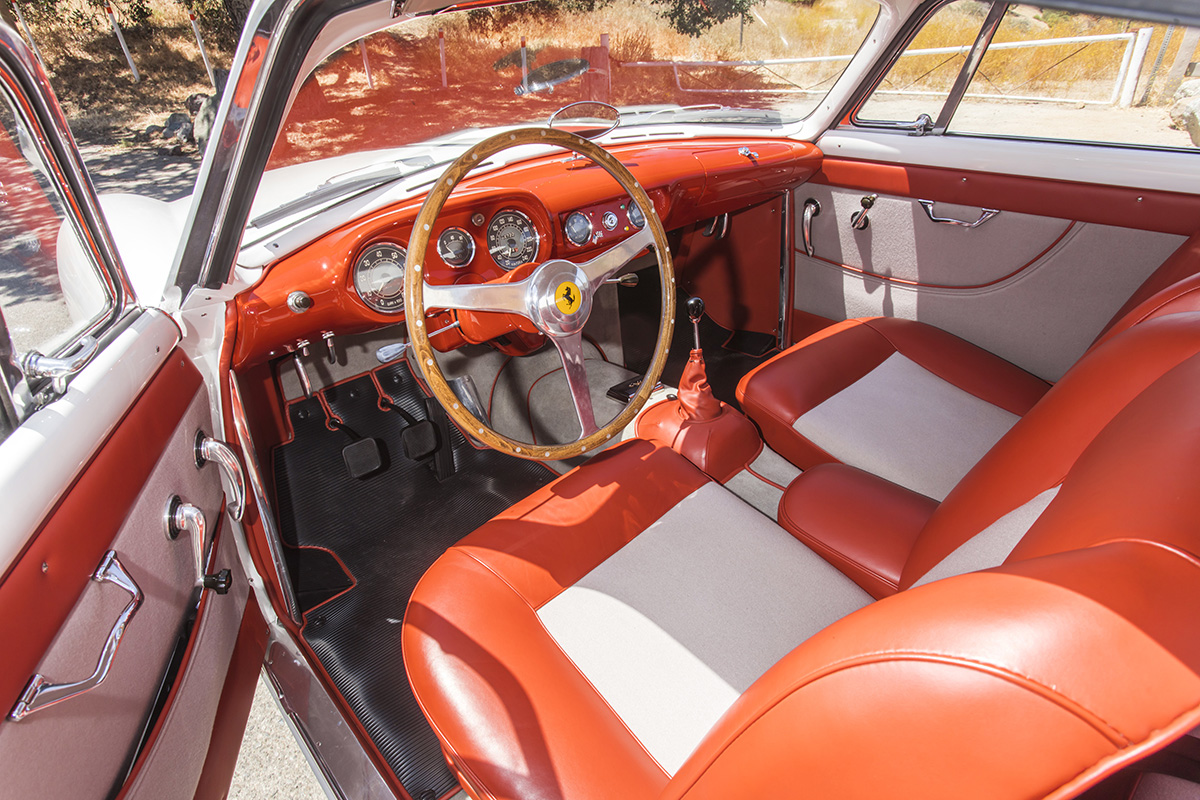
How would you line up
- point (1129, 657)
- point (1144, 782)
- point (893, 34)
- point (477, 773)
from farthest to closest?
point (893, 34) < point (477, 773) < point (1144, 782) < point (1129, 657)

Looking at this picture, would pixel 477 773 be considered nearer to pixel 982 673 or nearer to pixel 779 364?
pixel 982 673

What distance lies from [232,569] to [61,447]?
0.71 meters

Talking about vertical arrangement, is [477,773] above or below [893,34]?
below

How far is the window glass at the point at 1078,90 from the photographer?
1965 millimetres

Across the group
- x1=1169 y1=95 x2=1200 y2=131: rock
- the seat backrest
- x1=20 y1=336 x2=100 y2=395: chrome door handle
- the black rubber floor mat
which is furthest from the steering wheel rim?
x1=1169 y1=95 x2=1200 y2=131: rock

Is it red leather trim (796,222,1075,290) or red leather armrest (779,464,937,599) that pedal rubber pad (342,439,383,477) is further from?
red leather trim (796,222,1075,290)

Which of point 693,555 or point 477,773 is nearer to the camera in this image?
point 477,773

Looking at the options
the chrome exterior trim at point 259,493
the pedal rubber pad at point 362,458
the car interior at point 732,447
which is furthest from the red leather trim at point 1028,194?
the chrome exterior trim at point 259,493


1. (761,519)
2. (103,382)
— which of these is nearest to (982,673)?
(761,519)

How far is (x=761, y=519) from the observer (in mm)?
1238

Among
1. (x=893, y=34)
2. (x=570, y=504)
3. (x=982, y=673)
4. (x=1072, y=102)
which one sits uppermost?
(x=893, y=34)

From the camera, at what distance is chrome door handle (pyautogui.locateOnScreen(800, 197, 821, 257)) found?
250 centimetres

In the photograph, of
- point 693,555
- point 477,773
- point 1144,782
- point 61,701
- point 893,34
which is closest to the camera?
point 1144,782

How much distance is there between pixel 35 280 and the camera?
0.94 m
